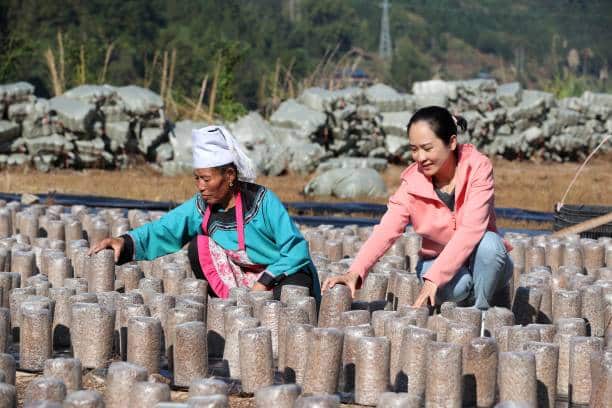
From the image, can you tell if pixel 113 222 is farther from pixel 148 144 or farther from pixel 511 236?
pixel 148 144

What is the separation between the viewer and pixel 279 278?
4430 millimetres

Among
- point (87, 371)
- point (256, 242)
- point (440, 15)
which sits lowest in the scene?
point (87, 371)

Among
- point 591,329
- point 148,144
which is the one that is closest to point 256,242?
point 591,329

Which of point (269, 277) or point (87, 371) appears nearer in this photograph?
point (87, 371)

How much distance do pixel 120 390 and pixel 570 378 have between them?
4.90 feet

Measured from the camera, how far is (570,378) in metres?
3.58

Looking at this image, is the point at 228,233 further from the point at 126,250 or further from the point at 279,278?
the point at 126,250

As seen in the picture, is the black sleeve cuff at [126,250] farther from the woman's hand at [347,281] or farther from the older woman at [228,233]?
the woman's hand at [347,281]

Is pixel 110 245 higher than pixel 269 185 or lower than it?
higher

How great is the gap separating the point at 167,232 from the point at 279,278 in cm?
54

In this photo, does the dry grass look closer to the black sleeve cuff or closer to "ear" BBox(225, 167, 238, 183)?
the black sleeve cuff

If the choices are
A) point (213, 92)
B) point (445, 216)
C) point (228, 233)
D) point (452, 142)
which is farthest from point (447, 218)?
point (213, 92)

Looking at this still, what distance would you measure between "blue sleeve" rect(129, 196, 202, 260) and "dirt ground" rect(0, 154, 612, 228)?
4.40 meters

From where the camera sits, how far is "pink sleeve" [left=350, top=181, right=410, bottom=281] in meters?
4.26
